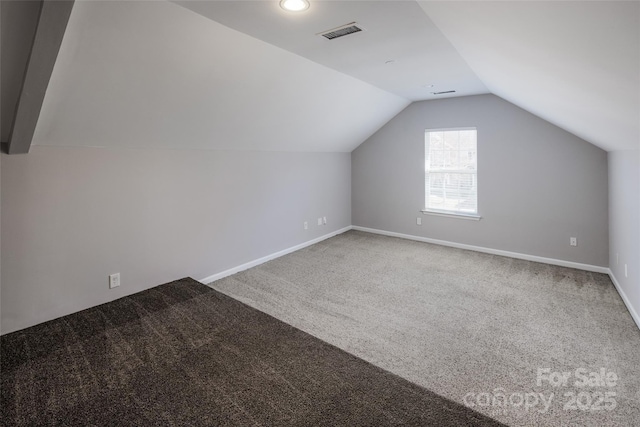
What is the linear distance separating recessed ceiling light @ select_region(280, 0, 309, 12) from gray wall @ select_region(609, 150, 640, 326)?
9.18ft

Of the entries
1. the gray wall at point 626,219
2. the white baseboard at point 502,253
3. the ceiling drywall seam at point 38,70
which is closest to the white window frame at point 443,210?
the white baseboard at point 502,253

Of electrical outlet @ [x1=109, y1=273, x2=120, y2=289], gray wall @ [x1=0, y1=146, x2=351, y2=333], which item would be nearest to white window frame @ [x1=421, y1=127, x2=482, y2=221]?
gray wall @ [x1=0, y1=146, x2=351, y2=333]

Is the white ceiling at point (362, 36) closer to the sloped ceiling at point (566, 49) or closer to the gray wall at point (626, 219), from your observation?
the sloped ceiling at point (566, 49)

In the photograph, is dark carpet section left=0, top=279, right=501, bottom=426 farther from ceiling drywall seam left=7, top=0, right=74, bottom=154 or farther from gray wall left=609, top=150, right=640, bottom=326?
gray wall left=609, top=150, right=640, bottom=326

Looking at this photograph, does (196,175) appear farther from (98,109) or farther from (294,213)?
(294,213)

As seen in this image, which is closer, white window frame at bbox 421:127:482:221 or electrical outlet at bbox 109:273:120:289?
electrical outlet at bbox 109:273:120:289

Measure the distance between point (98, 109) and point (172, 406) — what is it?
2.15m

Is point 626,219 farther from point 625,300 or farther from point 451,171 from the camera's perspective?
point 451,171

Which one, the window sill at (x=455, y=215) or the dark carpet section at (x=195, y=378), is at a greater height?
the window sill at (x=455, y=215)

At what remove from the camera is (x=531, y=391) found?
6.56 ft

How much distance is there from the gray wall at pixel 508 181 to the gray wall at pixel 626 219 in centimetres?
27

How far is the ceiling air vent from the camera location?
2299mm

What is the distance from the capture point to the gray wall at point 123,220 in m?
2.44

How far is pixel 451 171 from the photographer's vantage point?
515 cm
